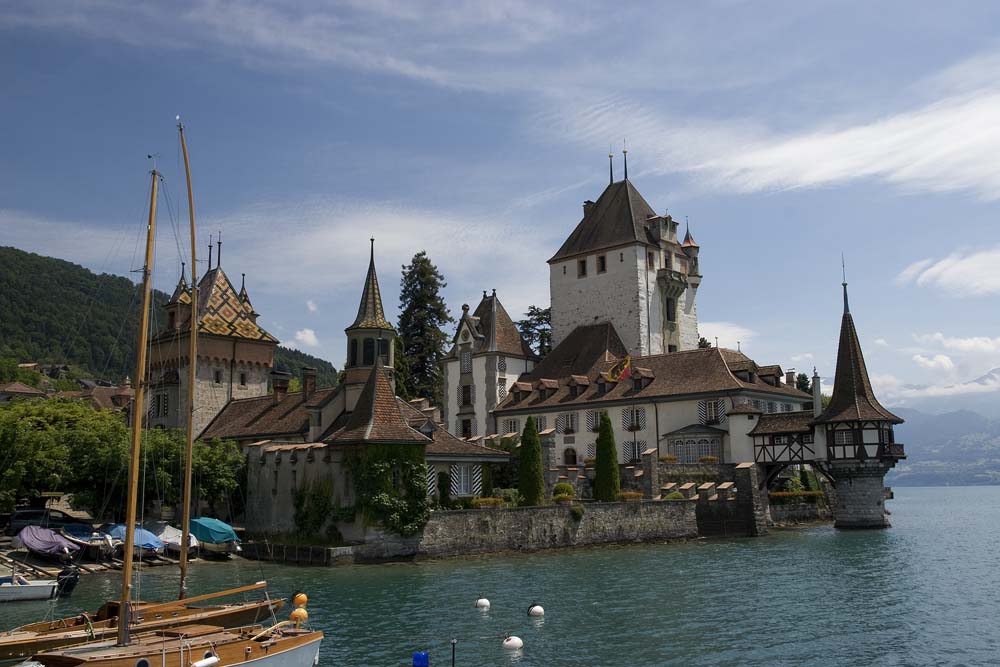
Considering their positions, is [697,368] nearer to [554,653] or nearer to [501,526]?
[501,526]

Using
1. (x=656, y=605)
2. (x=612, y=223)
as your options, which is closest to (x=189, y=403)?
(x=656, y=605)

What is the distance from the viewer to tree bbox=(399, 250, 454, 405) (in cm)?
8625

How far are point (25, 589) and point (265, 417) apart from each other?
2630 centimetres

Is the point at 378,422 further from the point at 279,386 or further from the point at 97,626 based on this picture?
the point at 279,386

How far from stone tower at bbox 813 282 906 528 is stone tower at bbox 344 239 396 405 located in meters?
25.5

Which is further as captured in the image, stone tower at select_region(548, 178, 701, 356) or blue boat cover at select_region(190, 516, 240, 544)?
stone tower at select_region(548, 178, 701, 356)

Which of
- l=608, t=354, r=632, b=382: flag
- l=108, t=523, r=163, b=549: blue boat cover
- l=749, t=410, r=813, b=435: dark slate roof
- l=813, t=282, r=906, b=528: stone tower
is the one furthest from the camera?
l=608, t=354, r=632, b=382: flag

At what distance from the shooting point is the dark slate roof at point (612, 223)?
246 ft

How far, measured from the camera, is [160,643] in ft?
63.8

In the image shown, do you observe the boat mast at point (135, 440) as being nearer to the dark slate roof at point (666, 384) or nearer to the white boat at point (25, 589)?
the white boat at point (25, 589)

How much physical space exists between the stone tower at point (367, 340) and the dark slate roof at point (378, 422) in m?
7.32


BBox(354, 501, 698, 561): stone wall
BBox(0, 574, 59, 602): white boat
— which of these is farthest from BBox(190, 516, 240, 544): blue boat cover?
BBox(0, 574, 59, 602): white boat

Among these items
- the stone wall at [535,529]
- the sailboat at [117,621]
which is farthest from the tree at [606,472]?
the sailboat at [117,621]

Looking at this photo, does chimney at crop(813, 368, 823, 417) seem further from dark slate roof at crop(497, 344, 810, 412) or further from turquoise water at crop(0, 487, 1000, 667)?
turquoise water at crop(0, 487, 1000, 667)
